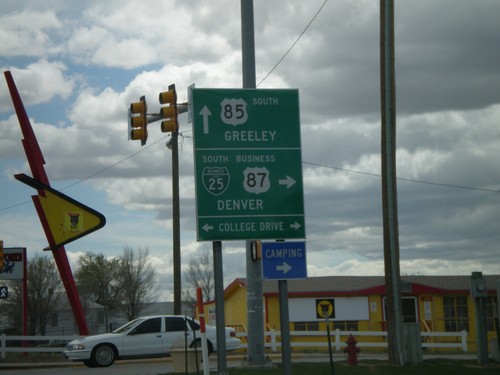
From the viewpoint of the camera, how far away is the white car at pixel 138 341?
25328 mm

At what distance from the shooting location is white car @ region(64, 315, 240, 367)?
83.1ft

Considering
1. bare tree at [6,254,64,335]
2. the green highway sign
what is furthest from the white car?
bare tree at [6,254,64,335]

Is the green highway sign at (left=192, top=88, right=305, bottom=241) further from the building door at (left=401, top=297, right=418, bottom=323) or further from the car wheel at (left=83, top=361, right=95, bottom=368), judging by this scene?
the building door at (left=401, top=297, right=418, bottom=323)

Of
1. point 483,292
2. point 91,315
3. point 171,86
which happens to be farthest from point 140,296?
point 483,292

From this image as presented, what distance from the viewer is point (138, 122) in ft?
75.2

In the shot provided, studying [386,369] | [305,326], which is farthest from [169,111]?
[305,326]

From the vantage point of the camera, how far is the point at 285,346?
12141mm

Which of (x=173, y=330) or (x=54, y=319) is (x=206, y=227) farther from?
(x=54, y=319)

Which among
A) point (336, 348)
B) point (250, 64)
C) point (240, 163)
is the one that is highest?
point (250, 64)

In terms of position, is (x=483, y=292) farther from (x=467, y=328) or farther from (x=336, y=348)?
(x=467, y=328)

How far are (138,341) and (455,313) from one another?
58.0 ft

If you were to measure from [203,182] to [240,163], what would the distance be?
617 millimetres

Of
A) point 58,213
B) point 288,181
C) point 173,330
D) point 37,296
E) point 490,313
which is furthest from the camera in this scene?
point 37,296

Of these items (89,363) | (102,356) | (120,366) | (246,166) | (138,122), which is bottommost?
(120,366)
